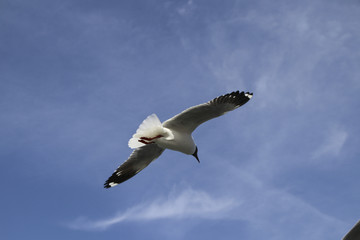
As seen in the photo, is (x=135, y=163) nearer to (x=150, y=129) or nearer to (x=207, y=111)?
(x=150, y=129)

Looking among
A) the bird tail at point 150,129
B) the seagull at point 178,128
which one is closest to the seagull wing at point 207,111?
the seagull at point 178,128

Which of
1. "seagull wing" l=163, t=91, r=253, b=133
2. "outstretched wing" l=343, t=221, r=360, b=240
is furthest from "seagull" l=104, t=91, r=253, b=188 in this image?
"outstretched wing" l=343, t=221, r=360, b=240

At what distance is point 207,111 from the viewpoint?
5.41 m

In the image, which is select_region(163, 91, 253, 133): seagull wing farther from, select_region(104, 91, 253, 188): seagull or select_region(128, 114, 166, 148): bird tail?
select_region(128, 114, 166, 148): bird tail

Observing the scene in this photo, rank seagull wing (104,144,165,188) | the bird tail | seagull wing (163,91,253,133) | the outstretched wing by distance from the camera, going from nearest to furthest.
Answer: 1. the outstretched wing
2. seagull wing (163,91,253,133)
3. the bird tail
4. seagull wing (104,144,165,188)

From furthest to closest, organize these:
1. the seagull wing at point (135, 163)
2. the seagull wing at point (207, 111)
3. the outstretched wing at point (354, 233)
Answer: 1. the seagull wing at point (135, 163)
2. the seagull wing at point (207, 111)
3. the outstretched wing at point (354, 233)

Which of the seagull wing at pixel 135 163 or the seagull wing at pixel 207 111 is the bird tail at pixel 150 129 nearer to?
the seagull wing at pixel 207 111

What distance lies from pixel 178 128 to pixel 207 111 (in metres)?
0.55

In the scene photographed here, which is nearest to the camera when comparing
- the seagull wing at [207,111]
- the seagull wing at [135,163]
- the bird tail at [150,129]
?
the seagull wing at [207,111]

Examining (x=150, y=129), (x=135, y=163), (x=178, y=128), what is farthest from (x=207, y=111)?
(x=135, y=163)

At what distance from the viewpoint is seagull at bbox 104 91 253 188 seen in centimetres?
536

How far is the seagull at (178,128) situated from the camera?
5355 millimetres

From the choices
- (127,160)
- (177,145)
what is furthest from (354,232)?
(127,160)

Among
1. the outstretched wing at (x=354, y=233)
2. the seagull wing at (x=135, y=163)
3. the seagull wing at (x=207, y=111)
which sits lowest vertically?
the outstretched wing at (x=354, y=233)
